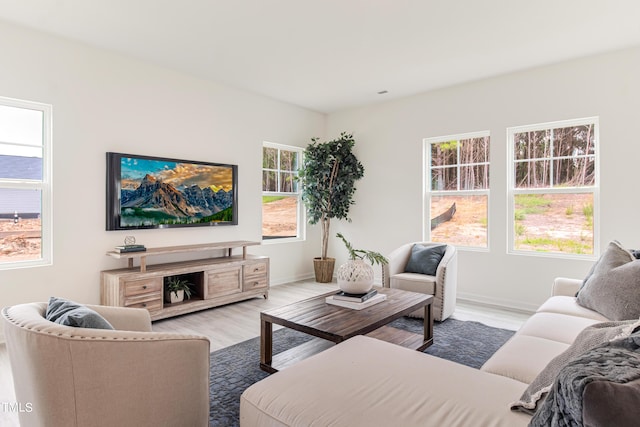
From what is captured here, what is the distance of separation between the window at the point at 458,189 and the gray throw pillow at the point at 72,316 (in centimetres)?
421

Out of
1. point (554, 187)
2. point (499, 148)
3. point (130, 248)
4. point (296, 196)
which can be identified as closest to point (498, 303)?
point (554, 187)

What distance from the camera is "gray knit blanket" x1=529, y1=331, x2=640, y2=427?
730 mm

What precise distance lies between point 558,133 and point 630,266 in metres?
2.21

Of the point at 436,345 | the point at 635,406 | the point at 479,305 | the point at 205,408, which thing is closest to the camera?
the point at 635,406

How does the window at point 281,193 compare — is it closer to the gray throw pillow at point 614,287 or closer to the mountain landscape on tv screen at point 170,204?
the mountain landscape on tv screen at point 170,204

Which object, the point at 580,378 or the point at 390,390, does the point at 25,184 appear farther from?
the point at 580,378

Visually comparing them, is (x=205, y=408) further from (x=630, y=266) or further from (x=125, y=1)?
(x=125, y=1)

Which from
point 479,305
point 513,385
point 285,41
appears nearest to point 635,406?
point 513,385

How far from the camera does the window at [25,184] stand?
3.19m

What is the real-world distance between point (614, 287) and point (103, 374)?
112 inches

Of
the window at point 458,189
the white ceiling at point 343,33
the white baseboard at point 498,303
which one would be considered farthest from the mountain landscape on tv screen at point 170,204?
the white baseboard at point 498,303

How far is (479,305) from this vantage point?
4355 mm

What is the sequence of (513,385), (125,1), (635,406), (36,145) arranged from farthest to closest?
(36,145) < (125,1) < (513,385) < (635,406)

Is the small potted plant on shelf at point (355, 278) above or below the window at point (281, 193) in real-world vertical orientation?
below
